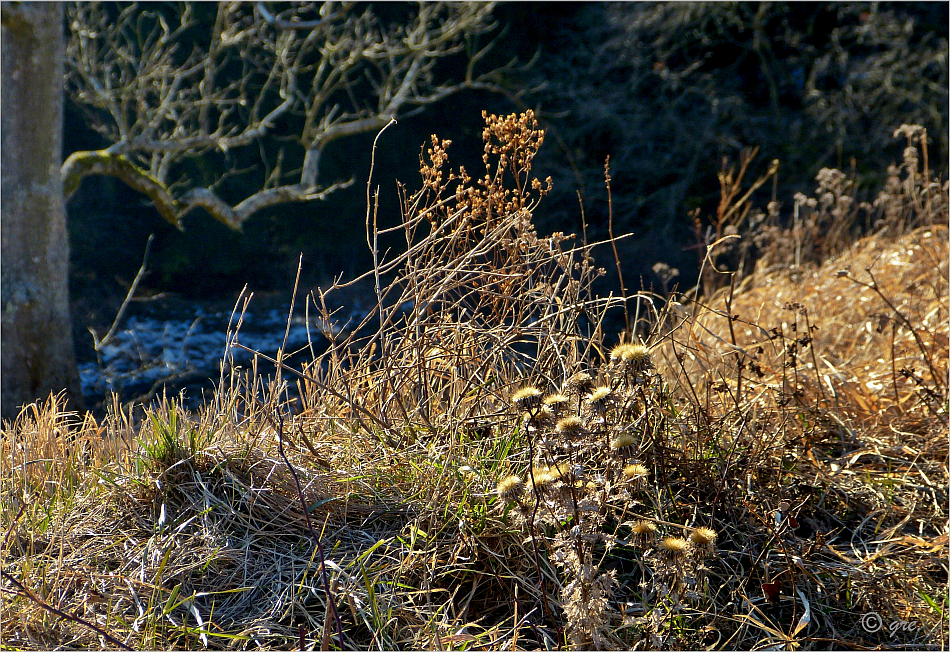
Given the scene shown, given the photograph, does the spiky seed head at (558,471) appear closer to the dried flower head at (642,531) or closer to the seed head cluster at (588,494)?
the seed head cluster at (588,494)

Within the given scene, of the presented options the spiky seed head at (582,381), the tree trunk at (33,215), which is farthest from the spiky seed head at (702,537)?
the tree trunk at (33,215)

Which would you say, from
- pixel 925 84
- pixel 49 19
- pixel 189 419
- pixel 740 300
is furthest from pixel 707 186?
pixel 189 419

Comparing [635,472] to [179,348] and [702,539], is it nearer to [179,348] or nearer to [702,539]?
[702,539]

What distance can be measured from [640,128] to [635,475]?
1078cm

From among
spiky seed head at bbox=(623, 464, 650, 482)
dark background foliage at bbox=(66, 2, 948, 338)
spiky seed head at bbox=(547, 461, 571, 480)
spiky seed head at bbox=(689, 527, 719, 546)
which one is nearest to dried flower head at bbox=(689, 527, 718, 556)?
spiky seed head at bbox=(689, 527, 719, 546)

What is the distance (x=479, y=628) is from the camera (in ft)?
5.98

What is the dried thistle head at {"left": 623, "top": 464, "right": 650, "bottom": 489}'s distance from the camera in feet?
5.51

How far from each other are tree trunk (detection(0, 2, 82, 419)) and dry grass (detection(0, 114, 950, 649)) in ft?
12.1

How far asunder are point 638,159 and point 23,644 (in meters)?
11.1

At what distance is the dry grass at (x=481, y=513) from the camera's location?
1.72m

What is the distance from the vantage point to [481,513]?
1960 millimetres

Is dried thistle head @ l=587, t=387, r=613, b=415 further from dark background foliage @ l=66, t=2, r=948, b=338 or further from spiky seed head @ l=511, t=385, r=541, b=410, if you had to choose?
dark background foliage @ l=66, t=2, r=948, b=338

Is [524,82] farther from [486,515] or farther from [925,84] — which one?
[486,515]

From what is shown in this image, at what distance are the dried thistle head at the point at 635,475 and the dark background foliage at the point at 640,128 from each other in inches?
368
